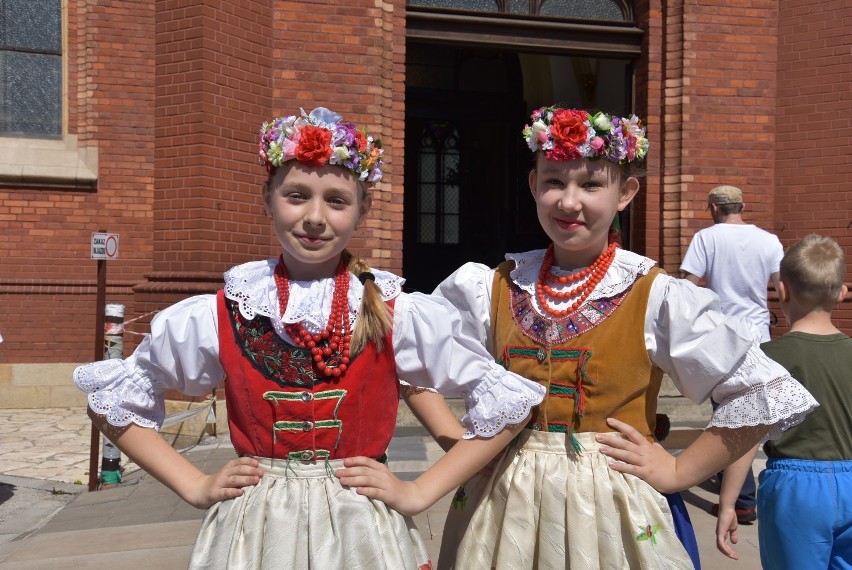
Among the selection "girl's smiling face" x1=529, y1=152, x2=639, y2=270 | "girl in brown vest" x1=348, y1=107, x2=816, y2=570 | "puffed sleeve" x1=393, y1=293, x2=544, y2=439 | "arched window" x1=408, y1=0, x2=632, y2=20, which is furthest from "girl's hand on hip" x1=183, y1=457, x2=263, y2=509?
"arched window" x1=408, y1=0, x2=632, y2=20

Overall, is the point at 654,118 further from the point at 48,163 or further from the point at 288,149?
the point at 288,149

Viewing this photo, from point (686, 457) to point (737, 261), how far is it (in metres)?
3.47

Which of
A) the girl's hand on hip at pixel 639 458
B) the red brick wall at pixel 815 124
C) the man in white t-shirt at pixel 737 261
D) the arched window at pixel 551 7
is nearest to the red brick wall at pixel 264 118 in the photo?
the red brick wall at pixel 815 124

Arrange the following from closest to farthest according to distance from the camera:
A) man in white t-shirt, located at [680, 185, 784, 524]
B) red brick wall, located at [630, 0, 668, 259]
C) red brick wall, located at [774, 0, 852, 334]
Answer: man in white t-shirt, located at [680, 185, 784, 524], red brick wall, located at [774, 0, 852, 334], red brick wall, located at [630, 0, 668, 259]

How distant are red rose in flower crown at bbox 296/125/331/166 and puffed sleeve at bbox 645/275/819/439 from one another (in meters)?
0.94

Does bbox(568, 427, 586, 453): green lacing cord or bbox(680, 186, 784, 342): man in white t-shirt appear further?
bbox(680, 186, 784, 342): man in white t-shirt

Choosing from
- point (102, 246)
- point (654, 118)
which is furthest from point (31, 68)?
point (654, 118)

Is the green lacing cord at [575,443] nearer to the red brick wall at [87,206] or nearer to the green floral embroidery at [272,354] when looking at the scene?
the green floral embroidery at [272,354]

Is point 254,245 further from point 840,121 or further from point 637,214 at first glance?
point 840,121

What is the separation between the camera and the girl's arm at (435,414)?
2127 millimetres

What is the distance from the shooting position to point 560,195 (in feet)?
7.38

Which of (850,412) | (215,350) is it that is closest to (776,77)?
(850,412)

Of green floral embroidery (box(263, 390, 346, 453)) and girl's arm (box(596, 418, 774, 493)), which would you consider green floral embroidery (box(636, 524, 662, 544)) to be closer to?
girl's arm (box(596, 418, 774, 493))

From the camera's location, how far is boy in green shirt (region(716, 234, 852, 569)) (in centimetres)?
252
